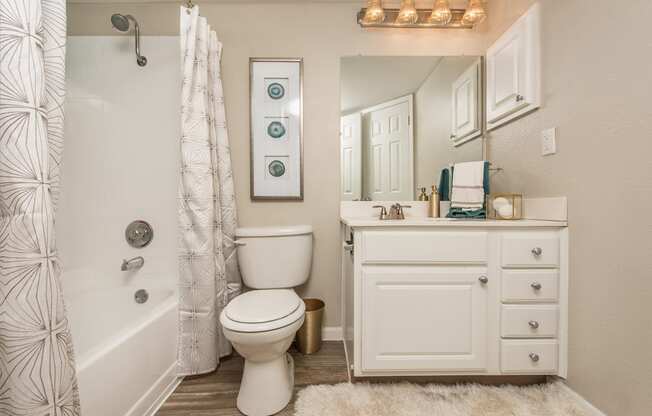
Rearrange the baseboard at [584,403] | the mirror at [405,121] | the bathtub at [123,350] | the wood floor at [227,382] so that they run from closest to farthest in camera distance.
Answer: the bathtub at [123,350] < the baseboard at [584,403] < the wood floor at [227,382] < the mirror at [405,121]

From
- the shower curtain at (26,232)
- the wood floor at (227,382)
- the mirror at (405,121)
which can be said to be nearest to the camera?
the shower curtain at (26,232)

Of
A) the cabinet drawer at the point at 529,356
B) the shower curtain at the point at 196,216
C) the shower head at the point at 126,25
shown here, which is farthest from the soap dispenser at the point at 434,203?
the shower head at the point at 126,25

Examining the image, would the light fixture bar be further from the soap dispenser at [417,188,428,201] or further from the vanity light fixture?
the soap dispenser at [417,188,428,201]

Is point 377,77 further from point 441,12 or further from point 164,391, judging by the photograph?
point 164,391

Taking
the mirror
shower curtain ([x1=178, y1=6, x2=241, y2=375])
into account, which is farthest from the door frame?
shower curtain ([x1=178, y1=6, x2=241, y2=375])

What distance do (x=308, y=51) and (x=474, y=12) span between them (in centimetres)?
101

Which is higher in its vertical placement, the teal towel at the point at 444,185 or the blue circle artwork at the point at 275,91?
the blue circle artwork at the point at 275,91

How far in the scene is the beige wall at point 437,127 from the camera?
180 cm

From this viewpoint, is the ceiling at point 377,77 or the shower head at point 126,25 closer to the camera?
the shower head at point 126,25

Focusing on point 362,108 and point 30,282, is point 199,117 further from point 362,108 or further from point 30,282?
point 30,282

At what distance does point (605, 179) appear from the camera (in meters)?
1.07

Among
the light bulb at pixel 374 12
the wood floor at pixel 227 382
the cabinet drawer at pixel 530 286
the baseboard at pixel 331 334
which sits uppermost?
the light bulb at pixel 374 12

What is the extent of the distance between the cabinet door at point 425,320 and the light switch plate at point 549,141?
24.4 inches

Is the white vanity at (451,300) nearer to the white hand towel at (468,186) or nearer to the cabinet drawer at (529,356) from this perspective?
the cabinet drawer at (529,356)
